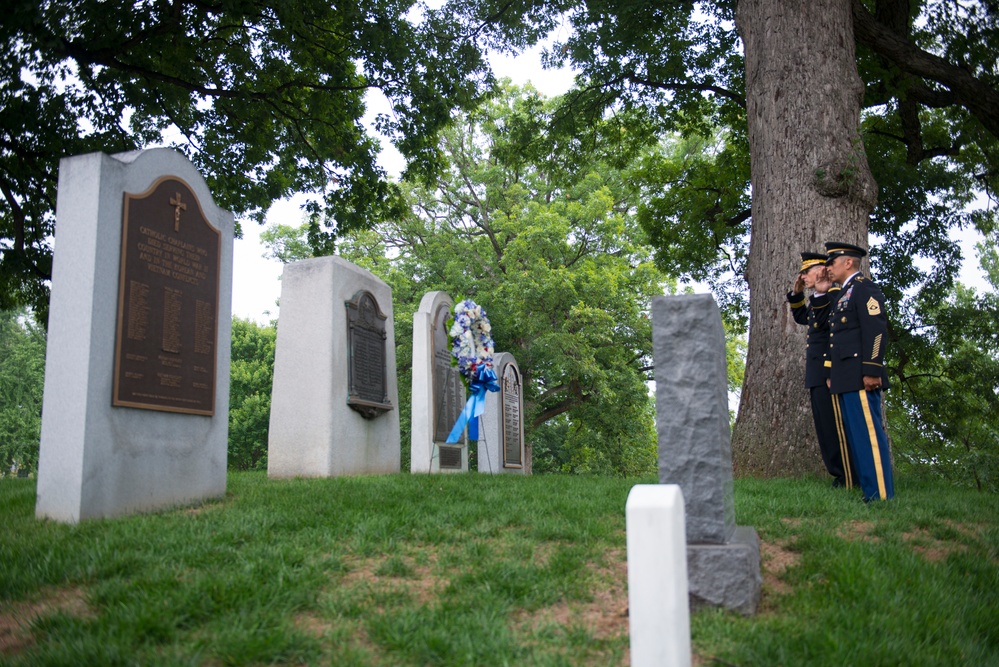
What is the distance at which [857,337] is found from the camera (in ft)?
22.3

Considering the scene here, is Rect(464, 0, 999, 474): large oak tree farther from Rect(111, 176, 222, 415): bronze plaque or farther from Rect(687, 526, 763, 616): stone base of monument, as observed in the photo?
Rect(111, 176, 222, 415): bronze plaque

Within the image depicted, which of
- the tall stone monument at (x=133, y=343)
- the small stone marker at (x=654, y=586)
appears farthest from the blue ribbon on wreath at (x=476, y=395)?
the small stone marker at (x=654, y=586)

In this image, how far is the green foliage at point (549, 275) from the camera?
22.5 metres

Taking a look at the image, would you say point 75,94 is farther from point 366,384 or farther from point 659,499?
point 659,499

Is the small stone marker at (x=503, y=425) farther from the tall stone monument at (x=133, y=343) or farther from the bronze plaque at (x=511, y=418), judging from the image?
the tall stone monument at (x=133, y=343)

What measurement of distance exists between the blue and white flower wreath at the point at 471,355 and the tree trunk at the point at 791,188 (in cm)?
371

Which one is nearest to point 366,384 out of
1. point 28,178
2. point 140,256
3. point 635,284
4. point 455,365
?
point 455,365

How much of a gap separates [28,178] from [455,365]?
26.1 feet

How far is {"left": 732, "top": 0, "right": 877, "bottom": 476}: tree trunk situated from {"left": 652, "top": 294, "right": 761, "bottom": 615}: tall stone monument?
4.52 meters

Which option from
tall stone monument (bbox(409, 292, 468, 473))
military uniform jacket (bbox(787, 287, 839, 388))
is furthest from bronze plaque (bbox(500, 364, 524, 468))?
military uniform jacket (bbox(787, 287, 839, 388))

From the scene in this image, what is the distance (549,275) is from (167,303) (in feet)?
52.2

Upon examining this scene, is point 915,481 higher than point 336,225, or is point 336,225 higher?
point 336,225

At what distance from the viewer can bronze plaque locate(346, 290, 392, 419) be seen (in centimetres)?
1065

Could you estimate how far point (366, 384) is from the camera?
432 inches
